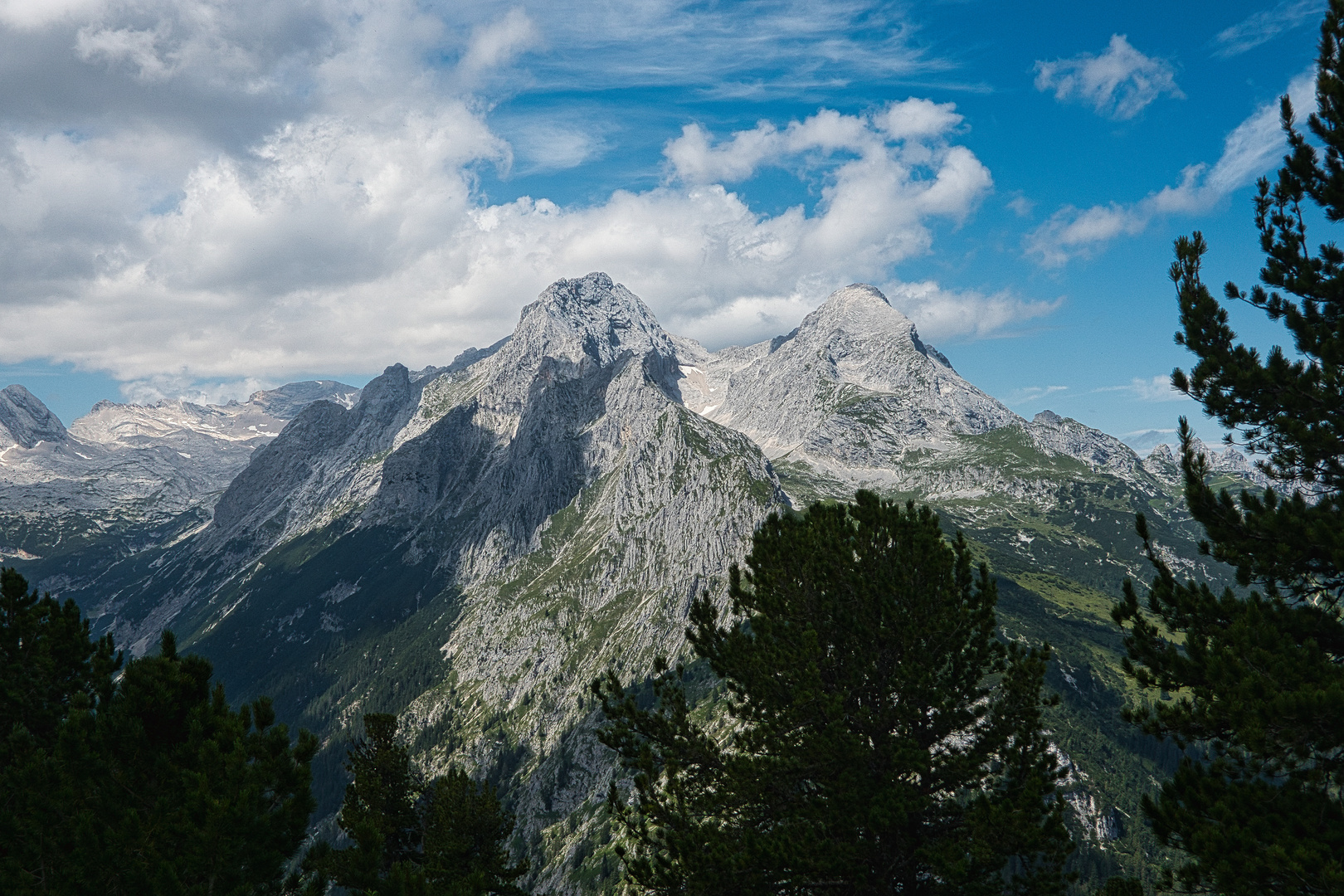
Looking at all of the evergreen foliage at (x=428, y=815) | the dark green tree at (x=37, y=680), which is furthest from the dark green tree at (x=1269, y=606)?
the evergreen foliage at (x=428, y=815)

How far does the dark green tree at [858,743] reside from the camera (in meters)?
17.0

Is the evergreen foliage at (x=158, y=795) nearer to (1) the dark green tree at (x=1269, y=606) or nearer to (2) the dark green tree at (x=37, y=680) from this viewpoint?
(2) the dark green tree at (x=37, y=680)

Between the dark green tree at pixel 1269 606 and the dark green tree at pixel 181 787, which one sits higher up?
the dark green tree at pixel 1269 606

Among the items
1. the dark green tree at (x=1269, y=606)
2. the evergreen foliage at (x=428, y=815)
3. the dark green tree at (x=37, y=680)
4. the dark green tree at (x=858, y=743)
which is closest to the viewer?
the dark green tree at (x=1269, y=606)

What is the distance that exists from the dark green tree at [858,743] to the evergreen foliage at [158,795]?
899 cm

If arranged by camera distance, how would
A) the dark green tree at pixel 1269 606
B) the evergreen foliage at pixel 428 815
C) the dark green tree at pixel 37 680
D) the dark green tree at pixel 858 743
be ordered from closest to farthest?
1. the dark green tree at pixel 1269 606
2. the dark green tree at pixel 37 680
3. the dark green tree at pixel 858 743
4. the evergreen foliage at pixel 428 815

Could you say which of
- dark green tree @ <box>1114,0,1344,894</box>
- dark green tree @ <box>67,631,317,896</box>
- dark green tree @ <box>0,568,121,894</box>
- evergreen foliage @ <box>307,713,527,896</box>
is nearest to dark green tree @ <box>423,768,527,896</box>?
evergreen foliage @ <box>307,713,527,896</box>

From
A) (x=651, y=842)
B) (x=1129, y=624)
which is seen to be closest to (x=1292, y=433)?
(x=1129, y=624)

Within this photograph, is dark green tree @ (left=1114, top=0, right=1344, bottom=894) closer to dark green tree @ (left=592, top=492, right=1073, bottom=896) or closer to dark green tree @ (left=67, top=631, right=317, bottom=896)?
dark green tree @ (left=592, top=492, right=1073, bottom=896)

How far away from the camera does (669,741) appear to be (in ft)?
66.0

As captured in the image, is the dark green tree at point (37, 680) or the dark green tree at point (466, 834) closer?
the dark green tree at point (37, 680)

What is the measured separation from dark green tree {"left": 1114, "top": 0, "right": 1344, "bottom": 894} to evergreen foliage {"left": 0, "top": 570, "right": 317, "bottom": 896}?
18.4m

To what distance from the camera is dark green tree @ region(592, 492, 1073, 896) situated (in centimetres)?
1705

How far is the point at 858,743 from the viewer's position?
57.5 feet
